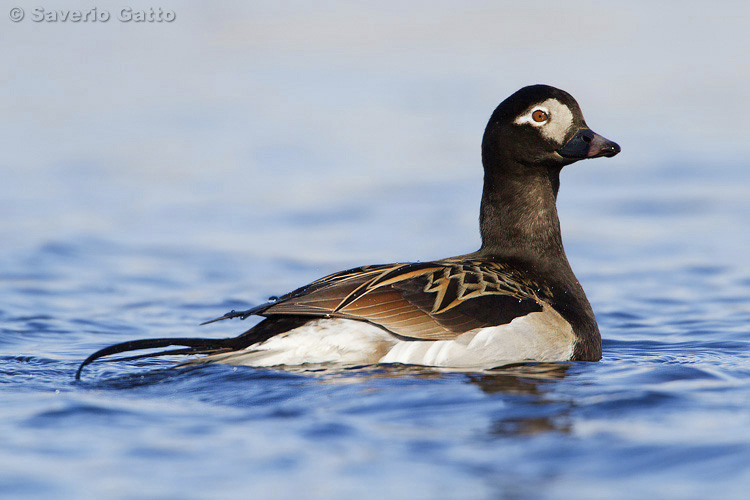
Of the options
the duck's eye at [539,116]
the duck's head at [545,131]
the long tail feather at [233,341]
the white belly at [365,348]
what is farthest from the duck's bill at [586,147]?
the long tail feather at [233,341]

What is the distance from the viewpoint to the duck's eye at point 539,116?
7.09 metres

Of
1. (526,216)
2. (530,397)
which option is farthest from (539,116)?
(530,397)

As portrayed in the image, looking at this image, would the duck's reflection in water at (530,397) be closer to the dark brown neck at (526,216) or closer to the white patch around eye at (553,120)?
the dark brown neck at (526,216)

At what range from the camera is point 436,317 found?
623 centimetres

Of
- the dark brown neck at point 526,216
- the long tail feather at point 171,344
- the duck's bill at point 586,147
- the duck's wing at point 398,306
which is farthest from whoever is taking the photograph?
the dark brown neck at point 526,216

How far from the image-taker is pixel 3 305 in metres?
9.14

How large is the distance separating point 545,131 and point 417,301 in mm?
1623

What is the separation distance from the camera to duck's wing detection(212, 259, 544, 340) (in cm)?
619

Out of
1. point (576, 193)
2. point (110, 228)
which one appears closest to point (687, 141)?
point (576, 193)

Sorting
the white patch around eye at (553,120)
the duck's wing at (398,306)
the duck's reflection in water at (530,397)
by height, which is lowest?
the duck's reflection in water at (530,397)

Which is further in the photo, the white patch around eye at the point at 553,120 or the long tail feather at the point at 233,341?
the white patch around eye at the point at 553,120

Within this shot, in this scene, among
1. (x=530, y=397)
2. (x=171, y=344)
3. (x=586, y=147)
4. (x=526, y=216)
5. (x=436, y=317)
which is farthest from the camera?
(x=526, y=216)

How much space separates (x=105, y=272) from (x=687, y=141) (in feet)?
28.8

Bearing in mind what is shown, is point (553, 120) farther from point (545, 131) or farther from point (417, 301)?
point (417, 301)
